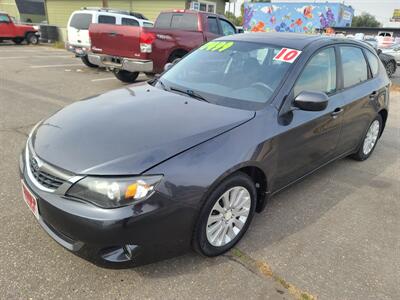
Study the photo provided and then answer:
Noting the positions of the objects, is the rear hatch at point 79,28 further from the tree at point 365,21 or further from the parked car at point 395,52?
the tree at point 365,21

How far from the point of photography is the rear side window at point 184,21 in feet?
32.1

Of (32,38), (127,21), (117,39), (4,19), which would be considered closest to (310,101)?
(117,39)

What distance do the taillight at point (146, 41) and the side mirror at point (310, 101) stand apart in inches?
235

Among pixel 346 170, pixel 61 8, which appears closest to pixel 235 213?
pixel 346 170

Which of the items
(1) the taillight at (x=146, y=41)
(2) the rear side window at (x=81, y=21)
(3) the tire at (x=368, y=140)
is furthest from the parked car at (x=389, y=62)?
(2) the rear side window at (x=81, y=21)

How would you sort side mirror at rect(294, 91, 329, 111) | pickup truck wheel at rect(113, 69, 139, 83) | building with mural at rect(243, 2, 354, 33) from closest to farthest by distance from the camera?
1. side mirror at rect(294, 91, 329, 111)
2. pickup truck wheel at rect(113, 69, 139, 83)
3. building with mural at rect(243, 2, 354, 33)

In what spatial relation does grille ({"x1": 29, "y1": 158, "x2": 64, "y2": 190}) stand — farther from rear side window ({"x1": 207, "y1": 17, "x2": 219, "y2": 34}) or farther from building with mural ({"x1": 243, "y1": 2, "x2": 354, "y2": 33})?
building with mural ({"x1": 243, "y1": 2, "x2": 354, "y2": 33})

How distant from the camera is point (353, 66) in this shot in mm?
4051

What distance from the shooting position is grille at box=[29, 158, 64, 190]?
7.20ft

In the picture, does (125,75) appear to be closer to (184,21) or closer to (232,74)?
(184,21)

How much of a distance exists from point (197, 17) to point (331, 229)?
804 centimetres

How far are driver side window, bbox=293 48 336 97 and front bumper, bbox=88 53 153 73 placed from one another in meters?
5.42

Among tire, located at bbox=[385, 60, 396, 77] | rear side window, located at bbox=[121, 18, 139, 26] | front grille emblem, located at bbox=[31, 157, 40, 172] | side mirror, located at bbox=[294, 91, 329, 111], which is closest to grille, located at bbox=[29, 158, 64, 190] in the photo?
front grille emblem, located at bbox=[31, 157, 40, 172]

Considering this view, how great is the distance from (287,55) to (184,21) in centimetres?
742
